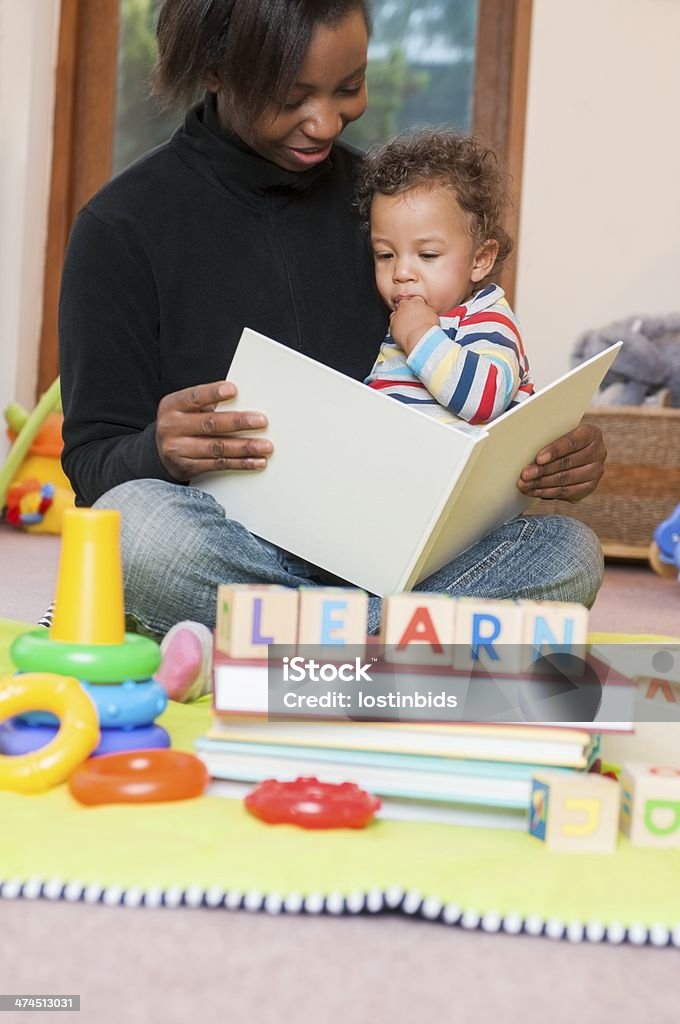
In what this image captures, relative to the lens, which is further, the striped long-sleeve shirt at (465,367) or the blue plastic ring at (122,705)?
the striped long-sleeve shirt at (465,367)

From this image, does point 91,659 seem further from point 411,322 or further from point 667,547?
point 667,547

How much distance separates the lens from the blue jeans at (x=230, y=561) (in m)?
1.17

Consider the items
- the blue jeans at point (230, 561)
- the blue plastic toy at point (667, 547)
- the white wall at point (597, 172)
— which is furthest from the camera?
the white wall at point (597, 172)

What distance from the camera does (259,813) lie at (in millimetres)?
779

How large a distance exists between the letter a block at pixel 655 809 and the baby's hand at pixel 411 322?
1.88 ft

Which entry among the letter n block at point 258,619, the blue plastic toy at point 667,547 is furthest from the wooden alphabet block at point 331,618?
the blue plastic toy at point 667,547

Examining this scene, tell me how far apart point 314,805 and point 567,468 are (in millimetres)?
553

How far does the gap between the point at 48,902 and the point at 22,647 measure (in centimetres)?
25

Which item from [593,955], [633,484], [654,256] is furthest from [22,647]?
[654,256]

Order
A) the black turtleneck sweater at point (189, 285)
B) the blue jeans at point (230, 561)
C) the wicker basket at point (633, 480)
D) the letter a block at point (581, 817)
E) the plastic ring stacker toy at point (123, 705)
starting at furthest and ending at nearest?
the wicker basket at point (633, 480)
the black turtleneck sweater at point (189, 285)
the blue jeans at point (230, 561)
the plastic ring stacker toy at point (123, 705)
the letter a block at point (581, 817)

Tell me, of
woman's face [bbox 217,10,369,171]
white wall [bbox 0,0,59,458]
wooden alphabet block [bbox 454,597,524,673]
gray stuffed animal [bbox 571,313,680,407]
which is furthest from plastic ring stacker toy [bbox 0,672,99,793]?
white wall [bbox 0,0,59,458]

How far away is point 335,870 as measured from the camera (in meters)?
0.70

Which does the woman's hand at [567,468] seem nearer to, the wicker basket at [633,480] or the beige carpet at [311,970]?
the beige carpet at [311,970]

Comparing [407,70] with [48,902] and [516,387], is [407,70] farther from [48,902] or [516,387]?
[48,902]
